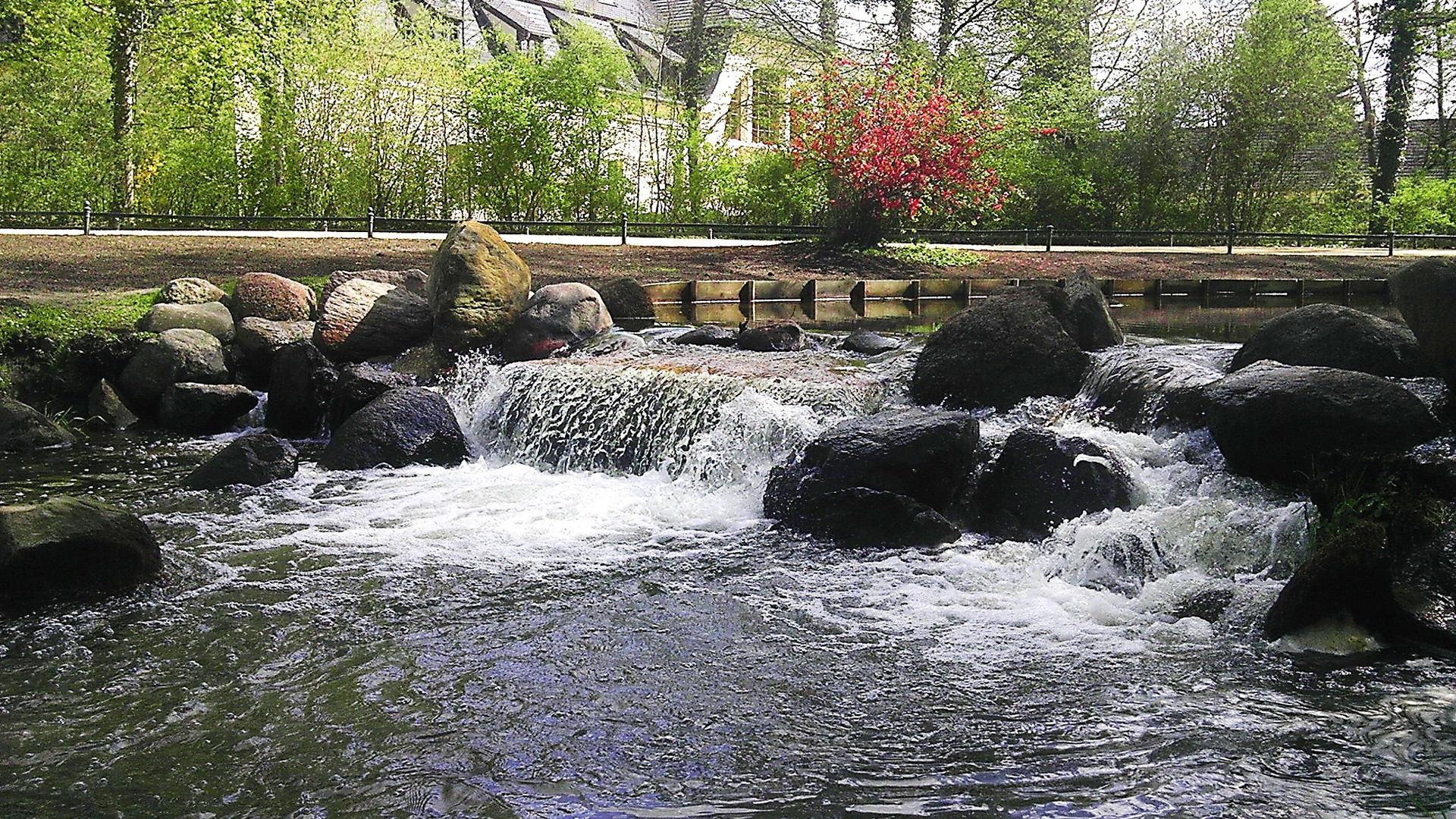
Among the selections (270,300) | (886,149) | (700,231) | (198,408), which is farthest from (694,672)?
(700,231)

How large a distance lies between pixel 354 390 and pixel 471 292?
192 centimetres

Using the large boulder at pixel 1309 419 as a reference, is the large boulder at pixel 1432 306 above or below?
above

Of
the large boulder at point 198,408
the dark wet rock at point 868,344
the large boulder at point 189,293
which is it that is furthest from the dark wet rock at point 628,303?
the large boulder at point 198,408

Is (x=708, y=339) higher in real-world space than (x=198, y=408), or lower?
higher

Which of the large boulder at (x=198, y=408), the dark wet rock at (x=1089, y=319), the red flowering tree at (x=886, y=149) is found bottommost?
the large boulder at (x=198, y=408)

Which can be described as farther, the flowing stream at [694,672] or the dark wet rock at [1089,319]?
the dark wet rock at [1089,319]

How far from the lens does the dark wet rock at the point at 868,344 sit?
12.2m

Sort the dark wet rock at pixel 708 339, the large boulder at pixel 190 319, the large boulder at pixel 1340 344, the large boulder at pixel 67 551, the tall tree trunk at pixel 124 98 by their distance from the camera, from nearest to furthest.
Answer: the large boulder at pixel 67 551 < the large boulder at pixel 1340 344 < the large boulder at pixel 190 319 < the dark wet rock at pixel 708 339 < the tall tree trunk at pixel 124 98

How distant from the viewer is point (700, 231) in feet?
83.9

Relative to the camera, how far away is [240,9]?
1869 cm

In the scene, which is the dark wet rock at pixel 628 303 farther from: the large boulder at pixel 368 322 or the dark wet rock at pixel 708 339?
the large boulder at pixel 368 322

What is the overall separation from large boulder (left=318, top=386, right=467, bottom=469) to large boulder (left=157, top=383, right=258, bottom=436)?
1.91 metres

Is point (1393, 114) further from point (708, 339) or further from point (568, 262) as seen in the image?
point (708, 339)

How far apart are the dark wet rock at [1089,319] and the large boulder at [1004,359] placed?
30.4 inches
